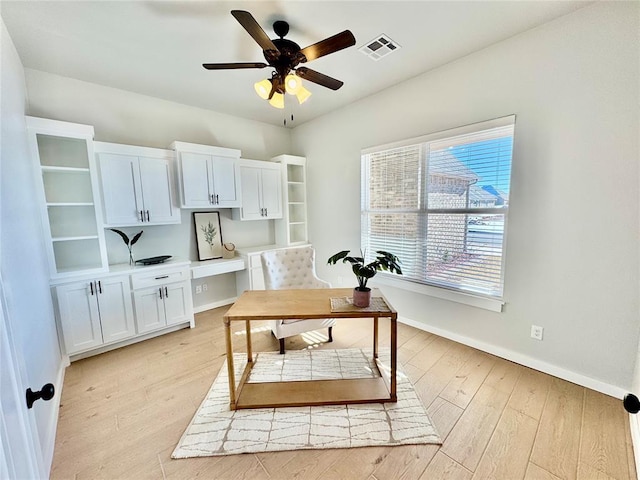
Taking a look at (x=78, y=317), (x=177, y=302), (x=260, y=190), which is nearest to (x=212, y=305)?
(x=177, y=302)

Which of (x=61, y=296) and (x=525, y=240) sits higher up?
(x=525, y=240)

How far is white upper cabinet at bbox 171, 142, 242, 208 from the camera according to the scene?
3.19m

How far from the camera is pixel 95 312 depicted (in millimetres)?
2562

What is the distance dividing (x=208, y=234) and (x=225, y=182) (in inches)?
30.5

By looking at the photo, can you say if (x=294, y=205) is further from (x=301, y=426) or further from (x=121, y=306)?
(x=301, y=426)

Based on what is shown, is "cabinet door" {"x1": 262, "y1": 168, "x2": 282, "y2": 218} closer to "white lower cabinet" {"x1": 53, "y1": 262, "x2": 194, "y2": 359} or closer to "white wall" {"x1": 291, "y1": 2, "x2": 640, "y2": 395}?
"white lower cabinet" {"x1": 53, "y1": 262, "x2": 194, "y2": 359}

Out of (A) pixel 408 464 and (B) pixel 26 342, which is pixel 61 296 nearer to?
(B) pixel 26 342

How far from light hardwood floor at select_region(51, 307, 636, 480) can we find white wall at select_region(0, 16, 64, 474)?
0.24m

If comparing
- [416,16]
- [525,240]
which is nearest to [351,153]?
[416,16]

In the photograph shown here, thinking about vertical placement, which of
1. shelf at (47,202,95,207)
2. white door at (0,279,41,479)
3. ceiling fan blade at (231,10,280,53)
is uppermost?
ceiling fan blade at (231,10,280,53)

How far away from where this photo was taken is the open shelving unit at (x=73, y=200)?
99.8 inches

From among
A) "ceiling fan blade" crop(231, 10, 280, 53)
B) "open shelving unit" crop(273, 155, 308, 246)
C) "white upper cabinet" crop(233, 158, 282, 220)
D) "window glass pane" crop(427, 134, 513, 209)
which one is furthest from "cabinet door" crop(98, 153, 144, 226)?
"window glass pane" crop(427, 134, 513, 209)

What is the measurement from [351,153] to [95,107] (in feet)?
9.85

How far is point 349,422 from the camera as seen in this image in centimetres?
176
